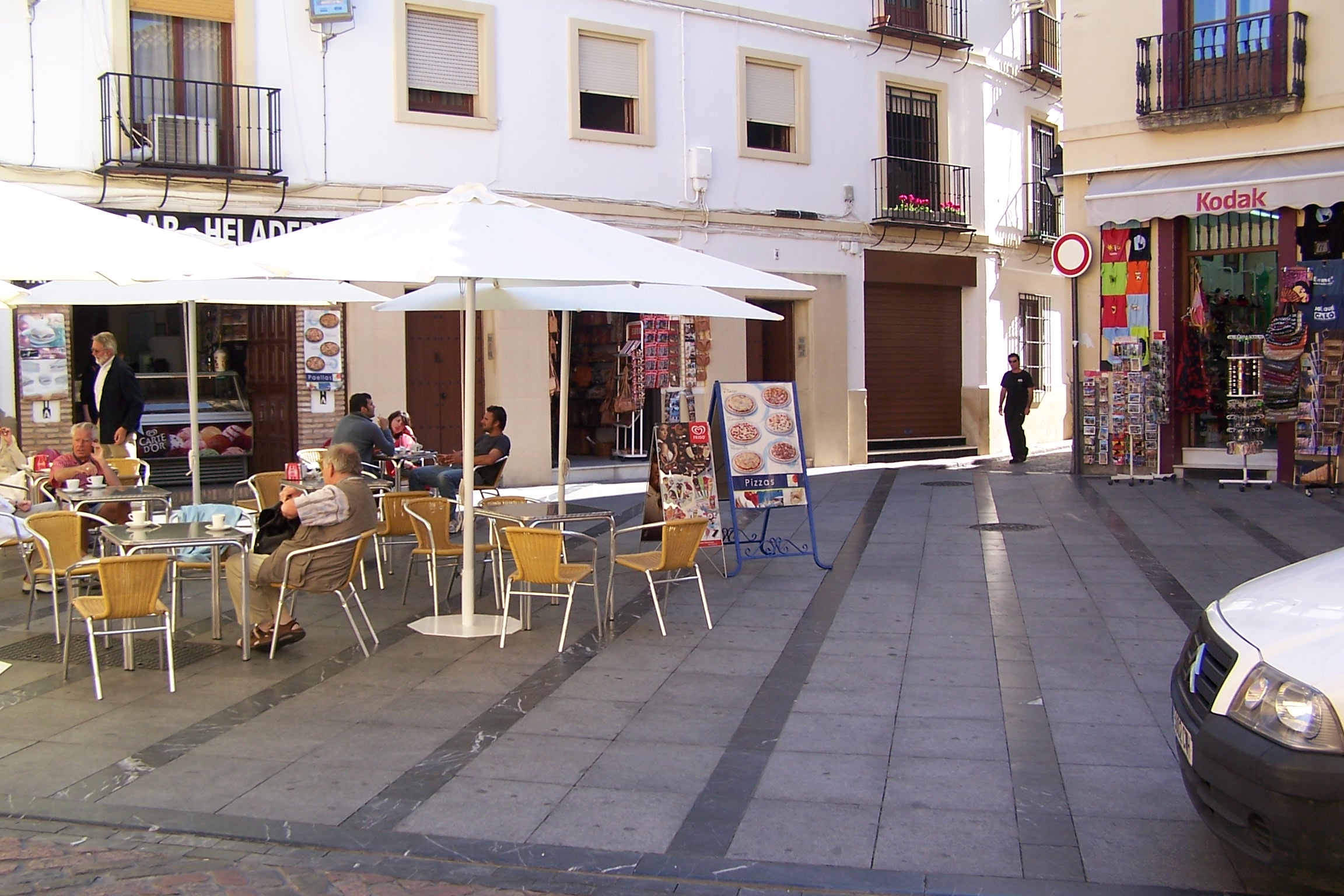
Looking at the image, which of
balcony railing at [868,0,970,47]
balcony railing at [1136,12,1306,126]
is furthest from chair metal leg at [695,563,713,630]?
balcony railing at [868,0,970,47]

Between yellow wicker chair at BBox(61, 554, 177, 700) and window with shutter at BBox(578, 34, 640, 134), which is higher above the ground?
window with shutter at BBox(578, 34, 640, 134)

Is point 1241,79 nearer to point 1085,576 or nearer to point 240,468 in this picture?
point 1085,576

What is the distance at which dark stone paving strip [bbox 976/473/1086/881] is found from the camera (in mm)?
4238

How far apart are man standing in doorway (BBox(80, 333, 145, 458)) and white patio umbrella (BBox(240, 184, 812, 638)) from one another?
4533mm

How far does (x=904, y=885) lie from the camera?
407 centimetres

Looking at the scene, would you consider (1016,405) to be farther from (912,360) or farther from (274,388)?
(274,388)

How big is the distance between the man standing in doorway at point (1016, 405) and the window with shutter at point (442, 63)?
28.7 ft

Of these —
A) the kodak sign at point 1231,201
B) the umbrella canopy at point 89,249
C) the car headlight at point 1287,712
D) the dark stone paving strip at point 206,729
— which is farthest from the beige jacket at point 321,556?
the kodak sign at point 1231,201

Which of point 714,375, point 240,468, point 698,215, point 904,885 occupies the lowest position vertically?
point 904,885

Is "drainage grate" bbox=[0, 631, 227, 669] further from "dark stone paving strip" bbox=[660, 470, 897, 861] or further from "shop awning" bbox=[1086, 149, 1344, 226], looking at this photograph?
"shop awning" bbox=[1086, 149, 1344, 226]

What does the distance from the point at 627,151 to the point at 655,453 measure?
859 centimetres

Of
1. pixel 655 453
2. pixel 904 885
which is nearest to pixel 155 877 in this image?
pixel 904 885

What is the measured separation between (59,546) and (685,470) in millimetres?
4241

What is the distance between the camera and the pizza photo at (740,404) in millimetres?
9305
